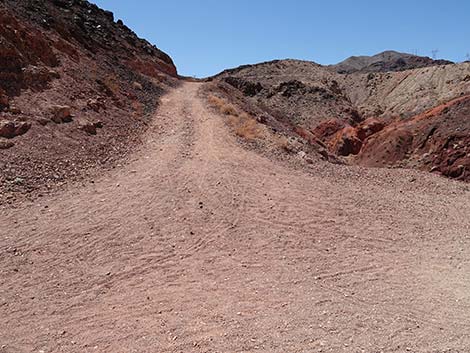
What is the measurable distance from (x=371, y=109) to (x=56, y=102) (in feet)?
92.6

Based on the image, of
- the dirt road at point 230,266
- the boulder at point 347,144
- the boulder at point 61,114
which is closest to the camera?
the dirt road at point 230,266

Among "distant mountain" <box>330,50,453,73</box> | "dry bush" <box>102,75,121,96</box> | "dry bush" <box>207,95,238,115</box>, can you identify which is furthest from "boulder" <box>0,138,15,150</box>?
"distant mountain" <box>330,50,453,73</box>

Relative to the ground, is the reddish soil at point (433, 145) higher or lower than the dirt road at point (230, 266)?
higher

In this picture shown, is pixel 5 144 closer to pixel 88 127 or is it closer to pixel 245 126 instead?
pixel 88 127

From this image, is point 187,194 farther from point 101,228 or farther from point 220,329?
point 220,329

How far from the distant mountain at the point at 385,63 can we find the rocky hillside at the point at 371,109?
33.3 metres

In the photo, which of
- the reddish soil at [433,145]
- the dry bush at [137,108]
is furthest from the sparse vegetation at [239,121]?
the reddish soil at [433,145]

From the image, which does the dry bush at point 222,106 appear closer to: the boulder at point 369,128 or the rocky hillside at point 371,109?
the rocky hillside at point 371,109

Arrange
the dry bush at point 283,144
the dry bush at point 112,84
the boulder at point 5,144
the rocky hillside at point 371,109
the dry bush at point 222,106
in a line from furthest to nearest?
the rocky hillside at point 371,109 < the dry bush at point 222,106 < the dry bush at point 112,84 < the dry bush at point 283,144 < the boulder at point 5,144

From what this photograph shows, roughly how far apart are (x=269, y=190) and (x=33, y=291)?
206 inches

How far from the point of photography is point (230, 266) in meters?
6.39

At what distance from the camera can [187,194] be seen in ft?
28.9

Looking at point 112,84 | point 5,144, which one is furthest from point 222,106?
point 5,144

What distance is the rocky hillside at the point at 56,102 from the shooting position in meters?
9.36
